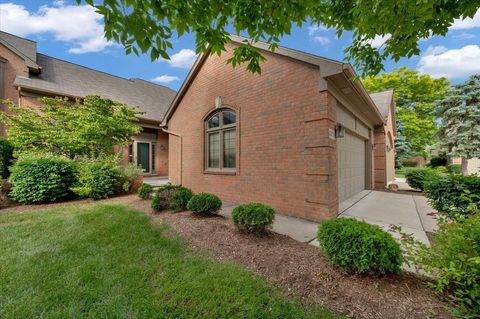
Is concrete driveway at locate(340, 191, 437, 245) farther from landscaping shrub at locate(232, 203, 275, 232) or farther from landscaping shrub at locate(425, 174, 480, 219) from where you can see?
landscaping shrub at locate(232, 203, 275, 232)

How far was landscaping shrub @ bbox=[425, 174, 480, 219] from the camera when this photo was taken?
4.93 meters

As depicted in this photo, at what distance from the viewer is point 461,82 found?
1377cm

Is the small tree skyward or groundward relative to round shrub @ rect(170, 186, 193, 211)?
skyward

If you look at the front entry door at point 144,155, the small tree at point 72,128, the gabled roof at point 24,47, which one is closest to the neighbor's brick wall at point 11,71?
the gabled roof at point 24,47

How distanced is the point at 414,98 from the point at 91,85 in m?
29.6

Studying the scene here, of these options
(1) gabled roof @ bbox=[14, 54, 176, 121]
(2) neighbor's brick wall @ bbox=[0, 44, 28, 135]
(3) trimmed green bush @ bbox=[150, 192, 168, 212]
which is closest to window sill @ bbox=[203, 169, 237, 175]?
(3) trimmed green bush @ bbox=[150, 192, 168, 212]

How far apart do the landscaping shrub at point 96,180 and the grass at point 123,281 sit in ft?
11.1

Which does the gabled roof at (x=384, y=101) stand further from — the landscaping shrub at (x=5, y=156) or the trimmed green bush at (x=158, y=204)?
the landscaping shrub at (x=5, y=156)

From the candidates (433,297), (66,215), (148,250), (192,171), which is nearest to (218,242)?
(148,250)

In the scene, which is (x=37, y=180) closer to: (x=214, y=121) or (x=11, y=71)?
(x=214, y=121)

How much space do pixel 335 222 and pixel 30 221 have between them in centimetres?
671

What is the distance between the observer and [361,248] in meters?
2.45

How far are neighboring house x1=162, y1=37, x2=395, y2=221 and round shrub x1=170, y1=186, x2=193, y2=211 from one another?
174 cm

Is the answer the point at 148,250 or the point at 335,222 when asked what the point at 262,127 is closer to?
the point at 335,222
